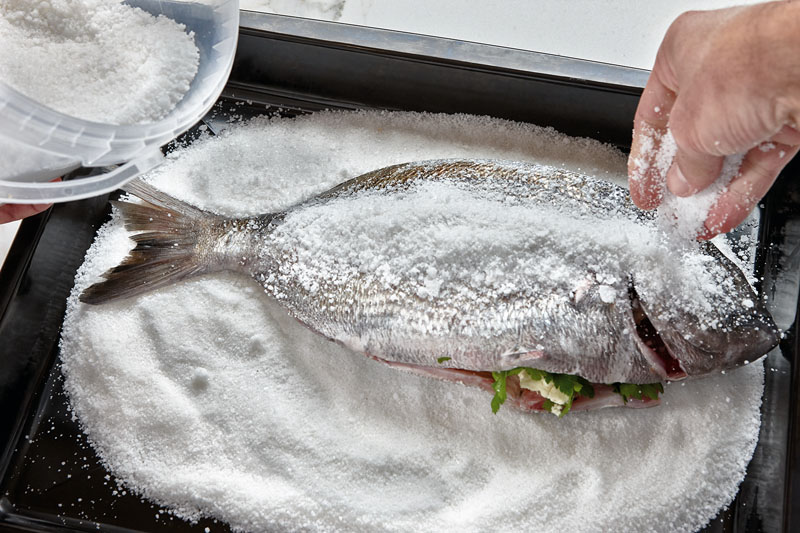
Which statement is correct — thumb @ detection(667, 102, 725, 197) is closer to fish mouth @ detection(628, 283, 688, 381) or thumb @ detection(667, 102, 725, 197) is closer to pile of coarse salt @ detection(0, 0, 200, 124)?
fish mouth @ detection(628, 283, 688, 381)

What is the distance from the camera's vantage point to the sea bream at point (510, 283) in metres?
1.17

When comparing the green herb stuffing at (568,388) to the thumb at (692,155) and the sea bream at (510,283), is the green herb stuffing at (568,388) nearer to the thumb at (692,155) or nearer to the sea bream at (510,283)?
the sea bream at (510,283)

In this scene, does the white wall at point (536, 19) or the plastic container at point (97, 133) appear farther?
the white wall at point (536, 19)

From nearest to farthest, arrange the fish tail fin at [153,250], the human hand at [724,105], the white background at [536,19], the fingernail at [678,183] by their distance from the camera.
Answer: the human hand at [724,105], the fingernail at [678,183], the fish tail fin at [153,250], the white background at [536,19]

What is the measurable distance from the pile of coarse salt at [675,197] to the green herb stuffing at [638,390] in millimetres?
304

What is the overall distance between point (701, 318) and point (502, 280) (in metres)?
0.36

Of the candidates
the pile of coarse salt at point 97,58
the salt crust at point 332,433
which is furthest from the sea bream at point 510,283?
the pile of coarse salt at point 97,58

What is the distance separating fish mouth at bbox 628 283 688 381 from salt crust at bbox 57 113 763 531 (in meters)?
0.15

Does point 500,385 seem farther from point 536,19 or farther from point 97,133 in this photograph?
point 536,19

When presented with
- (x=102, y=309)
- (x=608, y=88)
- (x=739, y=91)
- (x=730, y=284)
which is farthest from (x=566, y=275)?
(x=102, y=309)

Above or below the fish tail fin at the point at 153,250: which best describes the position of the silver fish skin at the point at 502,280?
above

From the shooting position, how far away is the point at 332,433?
54.4 inches

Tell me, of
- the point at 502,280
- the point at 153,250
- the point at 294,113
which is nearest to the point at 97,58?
Result: the point at 153,250

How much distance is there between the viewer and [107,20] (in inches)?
43.9
